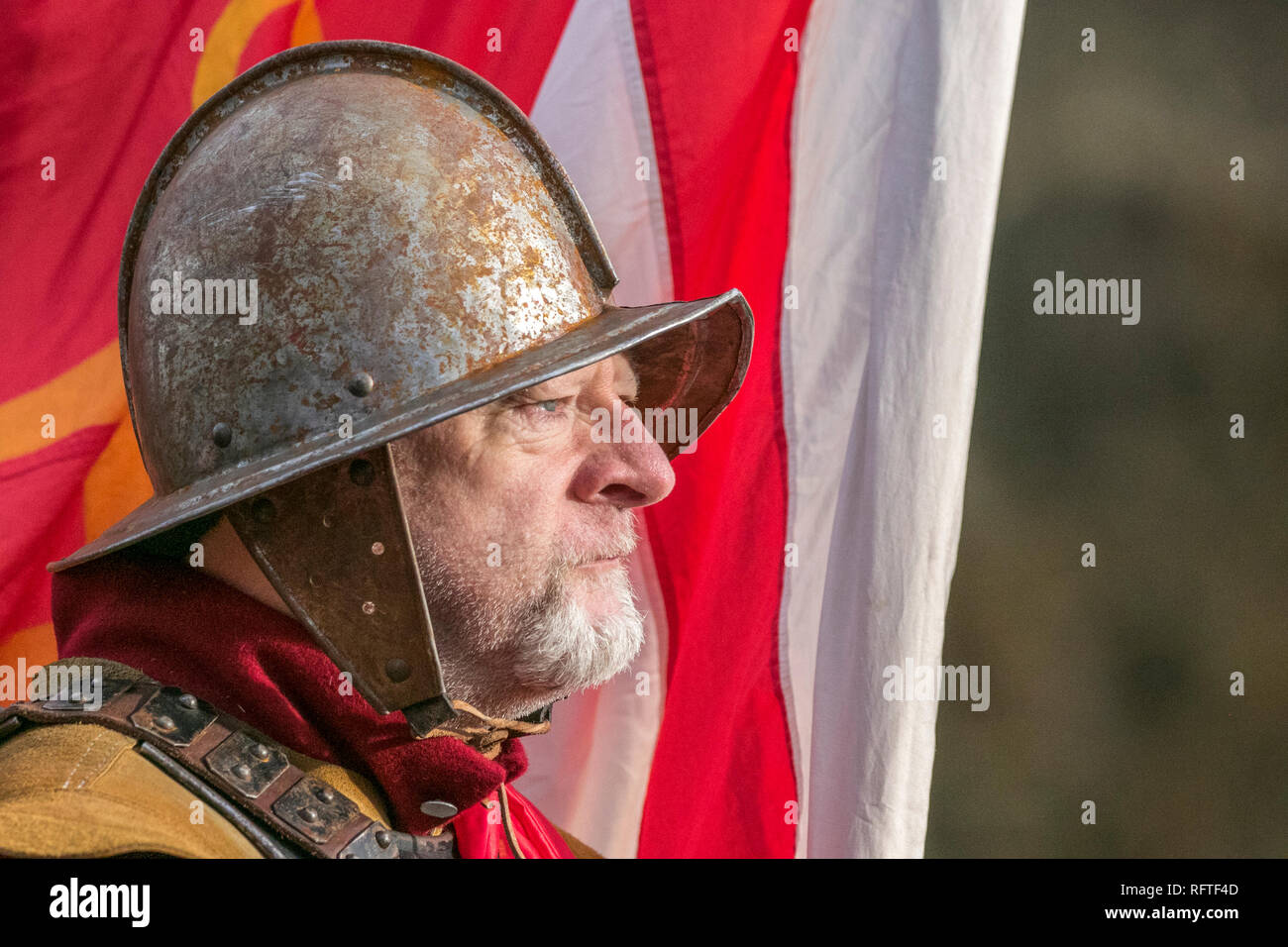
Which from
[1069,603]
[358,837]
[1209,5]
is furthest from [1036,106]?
[358,837]

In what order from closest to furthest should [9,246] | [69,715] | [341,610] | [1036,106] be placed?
[69,715]
[341,610]
[9,246]
[1036,106]

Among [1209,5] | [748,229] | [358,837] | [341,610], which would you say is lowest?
[358,837]

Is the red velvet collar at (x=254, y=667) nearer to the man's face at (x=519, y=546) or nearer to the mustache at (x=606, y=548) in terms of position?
the man's face at (x=519, y=546)

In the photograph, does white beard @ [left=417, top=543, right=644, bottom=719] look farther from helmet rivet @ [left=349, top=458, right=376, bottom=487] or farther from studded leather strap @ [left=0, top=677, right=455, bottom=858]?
studded leather strap @ [left=0, top=677, right=455, bottom=858]

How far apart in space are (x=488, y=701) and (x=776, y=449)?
89cm

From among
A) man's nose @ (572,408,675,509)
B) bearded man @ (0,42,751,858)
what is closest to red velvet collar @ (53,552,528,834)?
bearded man @ (0,42,751,858)

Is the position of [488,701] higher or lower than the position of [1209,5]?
lower

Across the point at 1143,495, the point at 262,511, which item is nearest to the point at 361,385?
the point at 262,511

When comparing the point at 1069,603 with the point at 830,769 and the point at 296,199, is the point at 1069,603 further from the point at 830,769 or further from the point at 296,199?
the point at 296,199

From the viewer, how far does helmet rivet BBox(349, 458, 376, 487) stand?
1.59 metres

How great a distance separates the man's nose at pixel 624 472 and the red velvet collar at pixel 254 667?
1.37ft

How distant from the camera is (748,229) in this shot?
Result: 2412 millimetres

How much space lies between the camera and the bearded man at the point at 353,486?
1521 millimetres

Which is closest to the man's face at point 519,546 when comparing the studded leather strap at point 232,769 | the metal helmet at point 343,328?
the metal helmet at point 343,328
